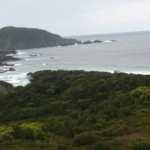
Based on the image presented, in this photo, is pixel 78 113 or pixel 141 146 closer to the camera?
pixel 141 146

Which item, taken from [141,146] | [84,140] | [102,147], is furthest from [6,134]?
[141,146]

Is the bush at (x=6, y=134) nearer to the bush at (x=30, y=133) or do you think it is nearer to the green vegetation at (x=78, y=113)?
the green vegetation at (x=78, y=113)

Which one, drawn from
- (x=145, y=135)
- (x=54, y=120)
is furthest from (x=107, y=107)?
(x=145, y=135)

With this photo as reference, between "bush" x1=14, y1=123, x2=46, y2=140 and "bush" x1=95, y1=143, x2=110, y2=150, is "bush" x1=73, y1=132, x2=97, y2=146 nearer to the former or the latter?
"bush" x1=95, y1=143, x2=110, y2=150

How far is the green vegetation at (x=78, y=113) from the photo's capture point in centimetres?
1794

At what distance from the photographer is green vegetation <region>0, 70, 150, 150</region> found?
706 inches

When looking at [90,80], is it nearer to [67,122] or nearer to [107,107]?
[107,107]

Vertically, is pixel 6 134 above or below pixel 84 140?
below

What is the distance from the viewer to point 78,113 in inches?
1088

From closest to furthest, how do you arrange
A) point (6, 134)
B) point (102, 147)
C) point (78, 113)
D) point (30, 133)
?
point (102, 147), point (6, 134), point (30, 133), point (78, 113)

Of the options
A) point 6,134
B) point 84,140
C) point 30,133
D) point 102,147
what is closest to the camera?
point 102,147

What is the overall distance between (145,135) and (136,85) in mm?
15892

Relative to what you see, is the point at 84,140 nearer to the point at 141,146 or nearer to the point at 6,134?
the point at 141,146

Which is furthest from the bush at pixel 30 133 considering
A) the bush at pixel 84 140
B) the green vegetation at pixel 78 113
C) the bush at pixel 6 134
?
the bush at pixel 84 140
